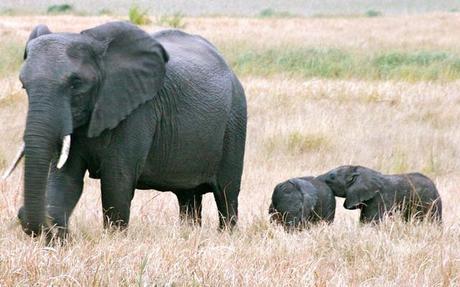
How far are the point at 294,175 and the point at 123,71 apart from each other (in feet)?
15.5

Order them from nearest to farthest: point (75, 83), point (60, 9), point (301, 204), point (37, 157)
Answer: point (37, 157)
point (75, 83)
point (301, 204)
point (60, 9)

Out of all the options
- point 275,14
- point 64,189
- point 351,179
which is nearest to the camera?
point 64,189

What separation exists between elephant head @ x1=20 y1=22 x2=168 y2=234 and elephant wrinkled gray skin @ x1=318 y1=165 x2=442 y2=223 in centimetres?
186

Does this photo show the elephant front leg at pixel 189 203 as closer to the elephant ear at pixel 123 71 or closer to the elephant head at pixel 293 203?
the elephant head at pixel 293 203

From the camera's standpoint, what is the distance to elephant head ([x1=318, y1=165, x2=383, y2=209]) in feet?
27.8

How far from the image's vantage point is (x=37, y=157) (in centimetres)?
635

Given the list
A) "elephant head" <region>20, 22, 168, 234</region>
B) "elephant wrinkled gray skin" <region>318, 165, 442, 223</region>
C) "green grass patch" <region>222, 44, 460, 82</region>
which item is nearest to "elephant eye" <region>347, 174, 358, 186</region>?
"elephant wrinkled gray skin" <region>318, 165, 442, 223</region>

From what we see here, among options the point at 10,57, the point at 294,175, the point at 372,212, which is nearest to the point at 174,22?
the point at 10,57

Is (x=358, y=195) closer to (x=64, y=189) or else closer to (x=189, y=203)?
(x=189, y=203)

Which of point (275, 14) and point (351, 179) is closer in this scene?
point (351, 179)

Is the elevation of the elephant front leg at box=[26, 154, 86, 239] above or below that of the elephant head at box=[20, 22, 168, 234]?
below

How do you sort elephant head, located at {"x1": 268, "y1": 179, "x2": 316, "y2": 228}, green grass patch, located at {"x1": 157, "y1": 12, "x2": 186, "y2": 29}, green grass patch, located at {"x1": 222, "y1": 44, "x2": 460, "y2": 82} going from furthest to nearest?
green grass patch, located at {"x1": 157, "y1": 12, "x2": 186, "y2": 29} → green grass patch, located at {"x1": 222, "y1": 44, "x2": 460, "y2": 82} → elephant head, located at {"x1": 268, "y1": 179, "x2": 316, "y2": 228}

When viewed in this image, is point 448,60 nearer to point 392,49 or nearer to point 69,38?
point 392,49

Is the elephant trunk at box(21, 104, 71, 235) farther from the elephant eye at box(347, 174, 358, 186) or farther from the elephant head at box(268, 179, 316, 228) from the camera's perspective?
the elephant eye at box(347, 174, 358, 186)
